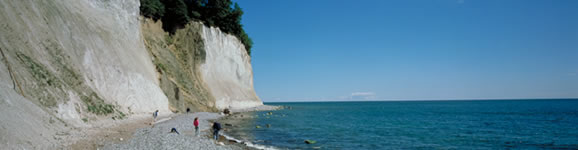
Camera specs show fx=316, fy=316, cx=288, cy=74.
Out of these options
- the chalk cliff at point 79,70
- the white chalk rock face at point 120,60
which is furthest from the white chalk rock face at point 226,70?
the white chalk rock face at point 120,60

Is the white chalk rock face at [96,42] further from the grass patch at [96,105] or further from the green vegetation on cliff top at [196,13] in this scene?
the green vegetation on cliff top at [196,13]

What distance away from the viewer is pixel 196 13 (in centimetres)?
4912

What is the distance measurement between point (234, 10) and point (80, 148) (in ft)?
175

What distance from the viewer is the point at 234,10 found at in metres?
62.5

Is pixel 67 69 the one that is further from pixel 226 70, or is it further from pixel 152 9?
pixel 226 70

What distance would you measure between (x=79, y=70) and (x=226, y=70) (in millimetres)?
37160

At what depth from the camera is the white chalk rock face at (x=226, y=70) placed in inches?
1994

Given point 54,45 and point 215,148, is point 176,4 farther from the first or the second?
point 215,148

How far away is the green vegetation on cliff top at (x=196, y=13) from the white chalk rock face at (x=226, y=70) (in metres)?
2.17

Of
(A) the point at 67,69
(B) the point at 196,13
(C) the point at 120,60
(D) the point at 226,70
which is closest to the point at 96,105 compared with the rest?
(A) the point at 67,69

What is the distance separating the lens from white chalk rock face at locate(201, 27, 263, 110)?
50656 millimetres

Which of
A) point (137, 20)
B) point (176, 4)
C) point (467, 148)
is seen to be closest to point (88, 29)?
point (137, 20)

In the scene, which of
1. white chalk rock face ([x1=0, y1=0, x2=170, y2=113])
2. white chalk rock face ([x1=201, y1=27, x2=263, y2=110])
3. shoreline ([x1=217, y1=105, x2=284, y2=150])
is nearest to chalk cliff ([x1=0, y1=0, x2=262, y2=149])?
white chalk rock face ([x1=0, y1=0, x2=170, y2=113])

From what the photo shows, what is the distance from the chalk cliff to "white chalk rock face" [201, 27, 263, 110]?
18.5 feet
